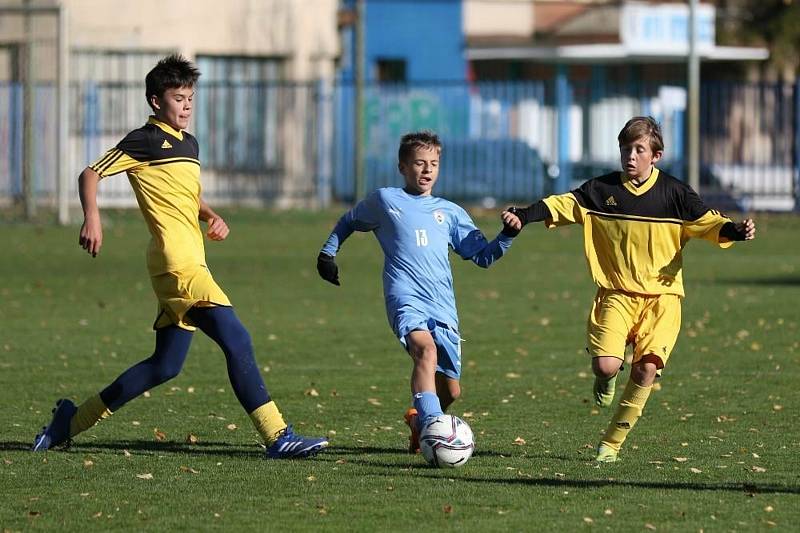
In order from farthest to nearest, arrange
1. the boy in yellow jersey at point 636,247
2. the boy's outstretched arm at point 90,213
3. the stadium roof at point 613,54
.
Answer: the stadium roof at point 613,54, the boy in yellow jersey at point 636,247, the boy's outstretched arm at point 90,213

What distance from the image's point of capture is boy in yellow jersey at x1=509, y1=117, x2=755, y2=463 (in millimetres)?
8617

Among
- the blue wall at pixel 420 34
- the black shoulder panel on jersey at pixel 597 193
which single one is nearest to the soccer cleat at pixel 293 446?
the black shoulder panel on jersey at pixel 597 193

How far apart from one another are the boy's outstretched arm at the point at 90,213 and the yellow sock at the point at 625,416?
2592mm

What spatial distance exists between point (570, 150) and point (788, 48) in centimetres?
1442

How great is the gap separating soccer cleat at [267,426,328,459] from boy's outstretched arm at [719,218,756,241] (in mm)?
2173

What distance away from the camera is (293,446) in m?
8.59

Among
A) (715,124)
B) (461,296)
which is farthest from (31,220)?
(715,124)

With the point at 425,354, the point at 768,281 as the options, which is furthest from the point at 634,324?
the point at 768,281

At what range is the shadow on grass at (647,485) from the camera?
7.78m

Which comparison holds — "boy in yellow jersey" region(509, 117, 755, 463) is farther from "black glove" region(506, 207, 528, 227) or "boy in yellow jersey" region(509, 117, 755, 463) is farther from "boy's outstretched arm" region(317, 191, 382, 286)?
"boy's outstretched arm" region(317, 191, 382, 286)

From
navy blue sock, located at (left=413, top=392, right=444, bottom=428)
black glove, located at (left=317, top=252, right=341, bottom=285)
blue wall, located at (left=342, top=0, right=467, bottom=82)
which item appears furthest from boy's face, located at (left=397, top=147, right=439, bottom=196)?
blue wall, located at (left=342, top=0, right=467, bottom=82)

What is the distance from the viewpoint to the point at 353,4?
47.0 metres

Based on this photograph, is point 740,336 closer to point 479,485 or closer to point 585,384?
point 585,384

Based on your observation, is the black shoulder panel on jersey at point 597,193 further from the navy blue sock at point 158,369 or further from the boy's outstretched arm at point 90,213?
the boy's outstretched arm at point 90,213
